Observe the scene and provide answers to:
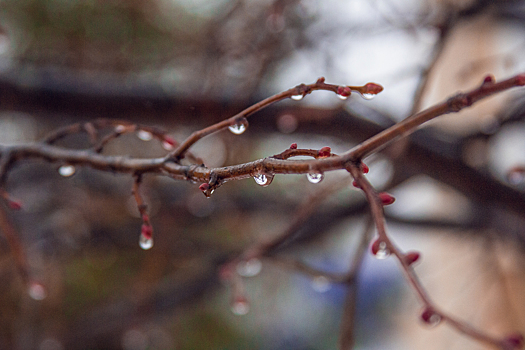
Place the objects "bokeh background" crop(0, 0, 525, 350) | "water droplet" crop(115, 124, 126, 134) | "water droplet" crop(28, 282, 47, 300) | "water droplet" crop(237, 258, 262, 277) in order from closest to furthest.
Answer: "water droplet" crop(115, 124, 126, 134)
"water droplet" crop(28, 282, 47, 300)
"water droplet" crop(237, 258, 262, 277)
"bokeh background" crop(0, 0, 525, 350)

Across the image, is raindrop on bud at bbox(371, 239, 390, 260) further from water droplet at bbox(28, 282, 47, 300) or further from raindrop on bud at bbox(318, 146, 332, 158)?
water droplet at bbox(28, 282, 47, 300)

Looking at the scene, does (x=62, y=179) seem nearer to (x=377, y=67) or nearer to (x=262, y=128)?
(x=262, y=128)

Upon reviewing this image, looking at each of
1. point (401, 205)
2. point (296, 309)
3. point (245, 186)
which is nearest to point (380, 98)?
point (401, 205)

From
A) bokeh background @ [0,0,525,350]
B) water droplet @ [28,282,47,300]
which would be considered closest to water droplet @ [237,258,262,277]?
bokeh background @ [0,0,525,350]

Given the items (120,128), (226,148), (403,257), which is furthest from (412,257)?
(226,148)

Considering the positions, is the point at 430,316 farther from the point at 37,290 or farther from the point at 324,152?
the point at 37,290

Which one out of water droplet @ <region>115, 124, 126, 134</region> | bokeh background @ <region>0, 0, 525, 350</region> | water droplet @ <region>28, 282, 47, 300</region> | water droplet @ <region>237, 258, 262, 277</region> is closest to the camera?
water droplet @ <region>115, 124, 126, 134</region>
